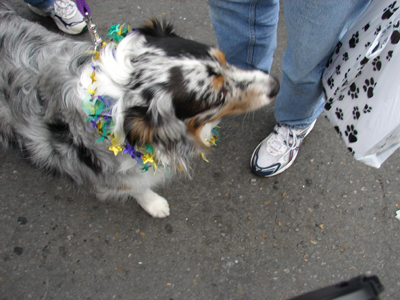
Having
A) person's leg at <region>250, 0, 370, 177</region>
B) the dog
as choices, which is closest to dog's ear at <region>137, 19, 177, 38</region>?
the dog

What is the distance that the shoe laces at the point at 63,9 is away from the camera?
2877 mm

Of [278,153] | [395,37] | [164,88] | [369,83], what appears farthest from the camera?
[278,153]

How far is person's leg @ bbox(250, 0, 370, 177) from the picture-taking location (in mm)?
1375

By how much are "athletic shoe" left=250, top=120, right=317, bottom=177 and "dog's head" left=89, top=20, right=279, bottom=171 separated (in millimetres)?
874

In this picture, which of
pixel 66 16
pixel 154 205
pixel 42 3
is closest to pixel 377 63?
pixel 154 205

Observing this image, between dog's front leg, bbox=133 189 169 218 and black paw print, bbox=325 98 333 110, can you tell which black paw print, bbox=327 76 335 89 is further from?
dog's front leg, bbox=133 189 169 218

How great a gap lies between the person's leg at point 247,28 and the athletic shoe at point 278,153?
1.87 feet

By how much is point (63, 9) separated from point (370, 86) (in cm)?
293

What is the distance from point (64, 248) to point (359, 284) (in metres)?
2.02

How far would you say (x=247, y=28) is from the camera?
1.86 m

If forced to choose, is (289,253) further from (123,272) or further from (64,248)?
(64,248)

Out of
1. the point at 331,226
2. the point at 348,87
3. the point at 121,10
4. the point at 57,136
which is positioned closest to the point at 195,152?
the point at 57,136

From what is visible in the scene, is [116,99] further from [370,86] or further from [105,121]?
[370,86]

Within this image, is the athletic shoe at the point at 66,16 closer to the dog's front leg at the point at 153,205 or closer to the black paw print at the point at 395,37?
the dog's front leg at the point at 153,205
